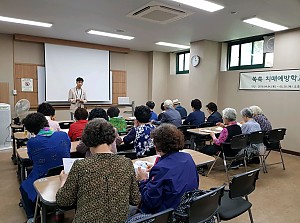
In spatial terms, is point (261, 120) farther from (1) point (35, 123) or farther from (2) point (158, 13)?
(1) point (35, 123)

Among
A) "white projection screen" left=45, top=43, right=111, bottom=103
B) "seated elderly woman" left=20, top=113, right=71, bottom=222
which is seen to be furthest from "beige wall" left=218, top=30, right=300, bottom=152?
"seated elderly woman" left=20, top=113, right=71, bottom=222

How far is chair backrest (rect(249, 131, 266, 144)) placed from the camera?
152 inches

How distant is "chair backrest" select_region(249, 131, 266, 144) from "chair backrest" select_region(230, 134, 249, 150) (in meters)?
0.15

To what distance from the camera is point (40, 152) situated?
2.14m

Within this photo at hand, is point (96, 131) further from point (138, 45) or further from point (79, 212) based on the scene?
point (138, 45)

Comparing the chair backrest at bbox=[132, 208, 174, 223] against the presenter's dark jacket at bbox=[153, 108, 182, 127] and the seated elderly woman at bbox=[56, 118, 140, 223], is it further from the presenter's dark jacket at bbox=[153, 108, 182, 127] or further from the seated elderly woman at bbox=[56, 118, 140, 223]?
the presenter's dark jacket at bbox=[153, 108, 182, 127]

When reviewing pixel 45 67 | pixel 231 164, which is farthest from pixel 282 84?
pixel 45 67

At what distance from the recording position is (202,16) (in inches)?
183

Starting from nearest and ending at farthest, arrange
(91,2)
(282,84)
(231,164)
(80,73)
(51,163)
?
1. (51,163)
2. (91,2)
3. (231,164)
4. (282,84)
5. (80,73)

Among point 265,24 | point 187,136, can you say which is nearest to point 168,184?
point 187,136

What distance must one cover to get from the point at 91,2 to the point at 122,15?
Answer: 81 centimetres

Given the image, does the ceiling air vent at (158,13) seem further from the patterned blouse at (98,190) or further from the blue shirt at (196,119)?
the patterned blouse at (98,190)

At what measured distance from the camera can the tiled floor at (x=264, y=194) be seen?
2771 mm

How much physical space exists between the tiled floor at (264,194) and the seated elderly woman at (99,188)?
1.84 metres
